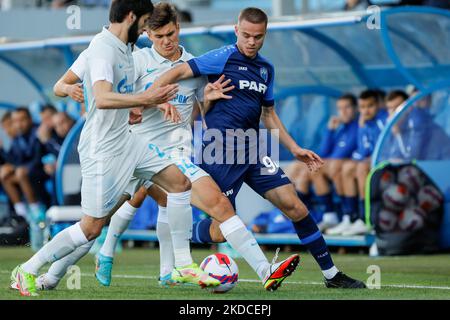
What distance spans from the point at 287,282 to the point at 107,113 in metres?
2.36

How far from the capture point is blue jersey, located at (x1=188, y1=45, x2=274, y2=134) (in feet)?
28.6

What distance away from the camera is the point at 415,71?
43.5ft

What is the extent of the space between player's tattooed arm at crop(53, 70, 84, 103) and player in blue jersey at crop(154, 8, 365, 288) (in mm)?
778

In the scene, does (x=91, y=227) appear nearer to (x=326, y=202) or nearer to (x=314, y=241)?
(x=314, y=241)

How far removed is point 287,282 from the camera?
31.0 ft

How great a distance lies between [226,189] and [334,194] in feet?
17.4

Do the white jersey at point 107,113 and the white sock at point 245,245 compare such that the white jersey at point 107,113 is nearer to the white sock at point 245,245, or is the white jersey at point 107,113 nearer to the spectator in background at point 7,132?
the white sock at point 245,245

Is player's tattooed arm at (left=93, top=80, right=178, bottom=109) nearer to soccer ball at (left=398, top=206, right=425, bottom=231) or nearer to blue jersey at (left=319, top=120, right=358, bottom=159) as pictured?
soccer ball at (left=398, top=206, right=425, bottom=231)

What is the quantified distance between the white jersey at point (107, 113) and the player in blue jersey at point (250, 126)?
636 mm

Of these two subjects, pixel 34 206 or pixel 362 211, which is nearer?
pixel 362 211

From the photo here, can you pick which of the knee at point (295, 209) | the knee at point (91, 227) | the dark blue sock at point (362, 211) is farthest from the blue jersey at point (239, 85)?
the dark blue sock at point (362, 211)

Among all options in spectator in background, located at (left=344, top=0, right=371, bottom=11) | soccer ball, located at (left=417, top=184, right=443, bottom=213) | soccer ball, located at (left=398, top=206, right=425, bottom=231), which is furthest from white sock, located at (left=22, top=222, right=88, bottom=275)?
spectator in background, located at (left=344, top=0, right=371, bottom=11)

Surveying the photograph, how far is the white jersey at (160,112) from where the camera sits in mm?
9164

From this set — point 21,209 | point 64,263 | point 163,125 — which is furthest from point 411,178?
point 21,209
